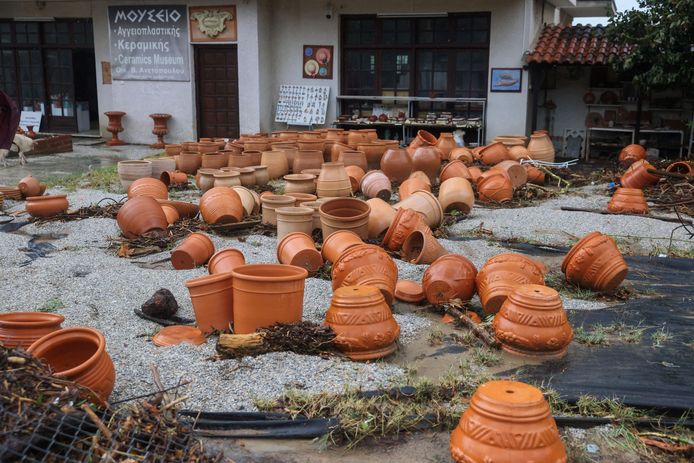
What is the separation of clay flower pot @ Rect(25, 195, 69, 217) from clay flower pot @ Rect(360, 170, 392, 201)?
368cm

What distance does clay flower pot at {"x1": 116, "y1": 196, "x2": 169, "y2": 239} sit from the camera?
698 centimetres

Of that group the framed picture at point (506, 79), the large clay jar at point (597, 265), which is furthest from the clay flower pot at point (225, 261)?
the framed picture at point (506, 79)

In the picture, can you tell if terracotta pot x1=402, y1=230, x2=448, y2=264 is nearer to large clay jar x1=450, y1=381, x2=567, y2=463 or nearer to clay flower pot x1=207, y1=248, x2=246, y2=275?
clay flower pot x1=207, y1=248, x2=246, y2=275

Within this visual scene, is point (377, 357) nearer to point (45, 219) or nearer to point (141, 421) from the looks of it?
point (141, 421)

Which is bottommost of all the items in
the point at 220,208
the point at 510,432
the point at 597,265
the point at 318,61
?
the point at 510,432

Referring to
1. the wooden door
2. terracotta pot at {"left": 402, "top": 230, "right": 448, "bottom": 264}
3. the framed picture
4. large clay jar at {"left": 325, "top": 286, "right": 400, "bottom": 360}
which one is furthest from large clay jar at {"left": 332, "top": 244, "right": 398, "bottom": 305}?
the wooden door

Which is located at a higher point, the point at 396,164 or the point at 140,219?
the point at 396,164

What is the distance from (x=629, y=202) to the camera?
8.28m

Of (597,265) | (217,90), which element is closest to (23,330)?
(597,265)

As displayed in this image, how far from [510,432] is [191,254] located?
384 centimetres

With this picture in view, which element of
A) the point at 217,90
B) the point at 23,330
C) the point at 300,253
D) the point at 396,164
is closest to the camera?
the point at 23,330

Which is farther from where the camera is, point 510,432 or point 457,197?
point 457,197

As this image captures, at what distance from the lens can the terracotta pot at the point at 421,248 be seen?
625 centimetres

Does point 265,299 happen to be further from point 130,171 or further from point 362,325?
point 130,171
